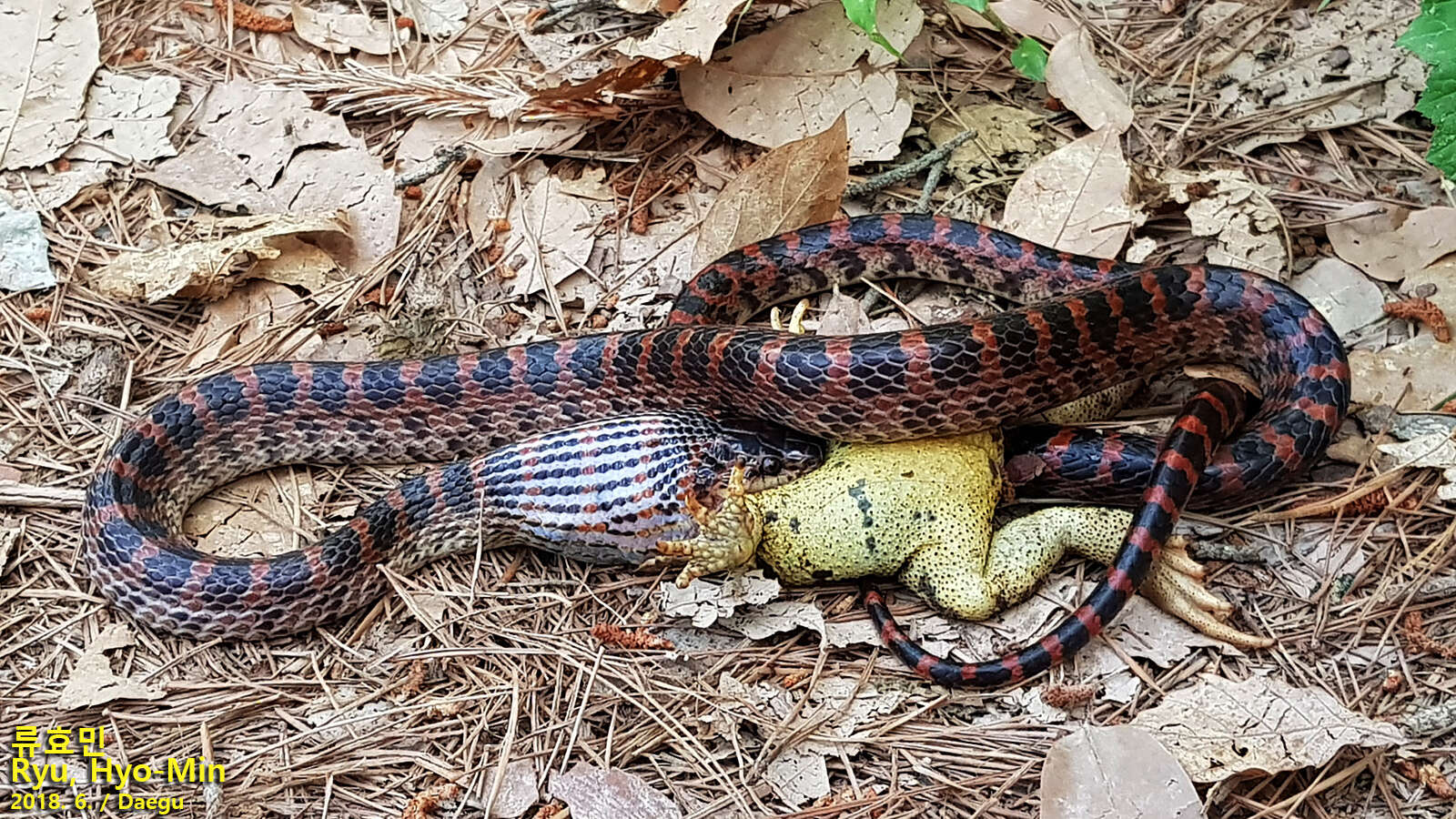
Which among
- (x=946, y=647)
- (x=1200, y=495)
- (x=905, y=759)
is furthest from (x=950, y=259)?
(x=905, y=759)

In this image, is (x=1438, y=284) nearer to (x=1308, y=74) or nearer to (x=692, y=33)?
(x=1308, y=74)

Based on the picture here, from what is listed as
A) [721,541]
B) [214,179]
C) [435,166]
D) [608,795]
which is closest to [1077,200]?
[721,541]

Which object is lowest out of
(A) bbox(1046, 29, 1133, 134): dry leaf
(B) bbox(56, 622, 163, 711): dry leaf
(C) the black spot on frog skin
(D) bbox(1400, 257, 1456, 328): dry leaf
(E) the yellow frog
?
(B) bbox(56, 622, 163, 711): dry leaf

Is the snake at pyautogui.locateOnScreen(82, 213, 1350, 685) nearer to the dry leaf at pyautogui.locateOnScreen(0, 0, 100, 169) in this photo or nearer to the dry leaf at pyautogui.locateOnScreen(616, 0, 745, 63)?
the dry leaf at pyautogui.locateOnScreen(616, 0, 745, 63)

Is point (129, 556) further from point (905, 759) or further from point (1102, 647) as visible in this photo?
point (1102, 647)

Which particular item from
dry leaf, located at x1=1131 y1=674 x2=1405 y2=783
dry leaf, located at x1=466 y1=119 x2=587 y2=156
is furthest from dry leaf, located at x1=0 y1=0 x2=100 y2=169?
dry leaf, located at x1=1131 y1=674 x2=1405 y2=783

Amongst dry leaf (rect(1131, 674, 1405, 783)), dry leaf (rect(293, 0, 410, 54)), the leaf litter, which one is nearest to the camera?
dry leaf (rect(1131, 674, 1405, 783))

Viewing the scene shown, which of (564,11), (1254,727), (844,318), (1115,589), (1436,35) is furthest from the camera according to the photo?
(564,11)
